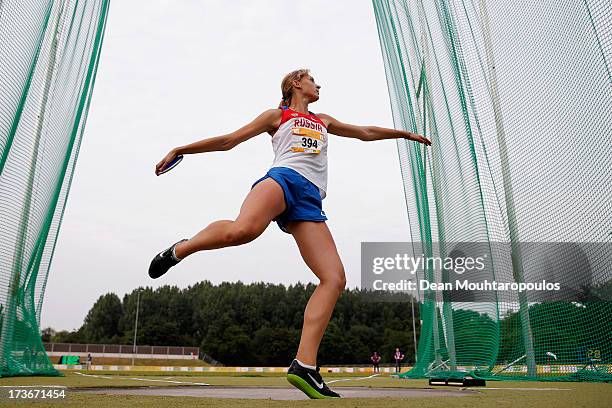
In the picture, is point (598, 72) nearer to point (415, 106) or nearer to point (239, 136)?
point (239, 136)

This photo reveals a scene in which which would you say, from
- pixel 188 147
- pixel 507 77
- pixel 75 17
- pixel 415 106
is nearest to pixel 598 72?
pixel 507 77

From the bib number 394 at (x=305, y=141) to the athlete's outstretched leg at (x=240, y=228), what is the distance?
0.94 feet

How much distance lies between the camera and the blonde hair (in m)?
3.14

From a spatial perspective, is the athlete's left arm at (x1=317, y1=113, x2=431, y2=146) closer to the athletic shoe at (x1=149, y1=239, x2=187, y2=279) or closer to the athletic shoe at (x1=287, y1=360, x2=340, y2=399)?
the athletic shoe at (x1=149, y1=239, x2=187, y2=279)

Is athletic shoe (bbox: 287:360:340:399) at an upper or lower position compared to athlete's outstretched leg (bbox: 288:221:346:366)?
lower

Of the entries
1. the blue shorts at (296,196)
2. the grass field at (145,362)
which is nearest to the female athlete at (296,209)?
the blue shorts at (296,196)

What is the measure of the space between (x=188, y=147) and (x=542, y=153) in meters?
3.29

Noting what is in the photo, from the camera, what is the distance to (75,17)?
20.6 feet

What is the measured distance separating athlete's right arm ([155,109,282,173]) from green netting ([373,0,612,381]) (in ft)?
7.55

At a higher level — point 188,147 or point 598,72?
point 598,72

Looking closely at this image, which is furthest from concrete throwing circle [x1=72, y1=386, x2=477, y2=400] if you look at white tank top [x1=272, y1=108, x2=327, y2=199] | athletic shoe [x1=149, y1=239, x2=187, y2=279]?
white tank top [x1=272, y1=108, x2=327, y2=199]

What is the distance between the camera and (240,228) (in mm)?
2521

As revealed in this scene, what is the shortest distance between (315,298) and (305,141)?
84cm

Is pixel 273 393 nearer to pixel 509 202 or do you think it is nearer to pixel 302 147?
pixel 302 147
